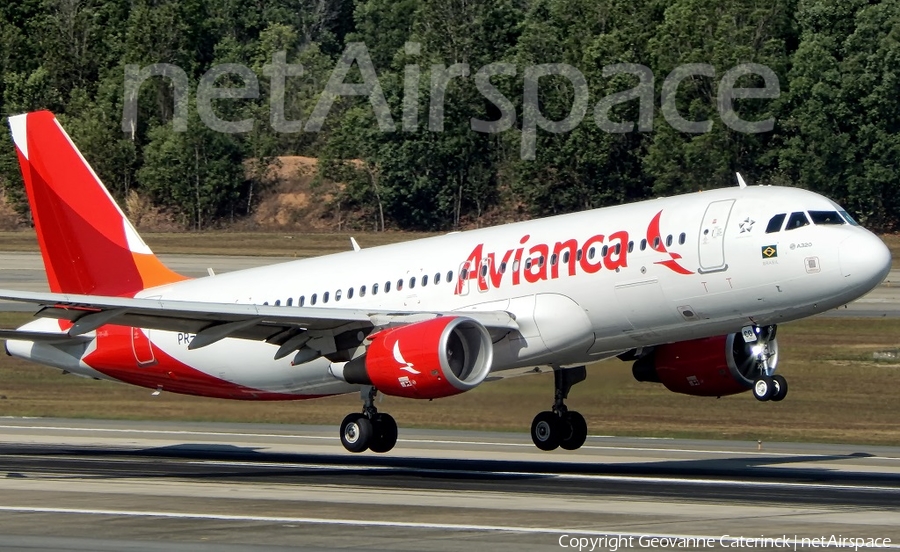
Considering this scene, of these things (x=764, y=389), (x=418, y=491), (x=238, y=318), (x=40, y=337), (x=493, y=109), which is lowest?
(x=418, y=491)

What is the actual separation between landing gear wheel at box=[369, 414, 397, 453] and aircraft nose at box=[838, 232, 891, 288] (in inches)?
412

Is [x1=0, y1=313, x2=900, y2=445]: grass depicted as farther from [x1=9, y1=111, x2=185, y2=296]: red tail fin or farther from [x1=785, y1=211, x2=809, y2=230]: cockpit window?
[x1=785, y1=211, x2=809, y2=230]: cockpit window

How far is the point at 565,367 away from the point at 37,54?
8095 cm

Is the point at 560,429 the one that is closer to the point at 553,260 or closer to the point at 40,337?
the point at 553,260

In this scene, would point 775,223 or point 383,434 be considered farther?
point 383,434

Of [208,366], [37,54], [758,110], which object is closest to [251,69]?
[37,54]

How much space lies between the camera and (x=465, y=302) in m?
30.9

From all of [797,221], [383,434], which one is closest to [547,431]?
[383,434]

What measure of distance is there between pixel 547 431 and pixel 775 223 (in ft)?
26.1

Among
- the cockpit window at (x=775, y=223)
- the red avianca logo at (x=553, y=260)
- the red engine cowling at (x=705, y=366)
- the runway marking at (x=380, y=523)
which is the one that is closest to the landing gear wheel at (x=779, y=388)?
the red avianca logo at (x=553, y=260)

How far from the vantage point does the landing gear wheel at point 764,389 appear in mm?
27766

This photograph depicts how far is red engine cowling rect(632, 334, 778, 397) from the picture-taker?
104ft

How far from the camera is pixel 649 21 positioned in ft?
302

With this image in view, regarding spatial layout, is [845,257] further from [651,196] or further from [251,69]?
[251,69]
